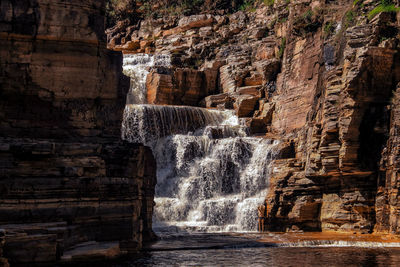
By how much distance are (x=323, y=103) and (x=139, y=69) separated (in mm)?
24920

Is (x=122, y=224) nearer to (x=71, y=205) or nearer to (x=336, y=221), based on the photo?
(x=71, y=205)

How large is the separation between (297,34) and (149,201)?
21.1 meters

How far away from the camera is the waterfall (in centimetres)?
4909

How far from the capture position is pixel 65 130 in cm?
1797

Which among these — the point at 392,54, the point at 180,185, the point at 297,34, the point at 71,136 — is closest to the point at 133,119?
the point at 180,185

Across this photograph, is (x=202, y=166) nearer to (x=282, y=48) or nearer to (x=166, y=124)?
(x=166, y=124)

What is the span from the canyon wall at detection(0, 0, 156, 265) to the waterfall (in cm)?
3013

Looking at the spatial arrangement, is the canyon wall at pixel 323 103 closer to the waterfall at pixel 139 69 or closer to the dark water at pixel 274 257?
the waterfall at pixel 139 69

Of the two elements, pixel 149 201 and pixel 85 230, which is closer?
pixel 85 230

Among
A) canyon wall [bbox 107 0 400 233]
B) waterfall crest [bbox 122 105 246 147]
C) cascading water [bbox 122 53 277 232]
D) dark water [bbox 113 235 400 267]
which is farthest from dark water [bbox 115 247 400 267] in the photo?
waterfall crest [bbox 122 105 246 147]

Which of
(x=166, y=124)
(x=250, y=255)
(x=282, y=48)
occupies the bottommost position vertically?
(x=250, y=255)

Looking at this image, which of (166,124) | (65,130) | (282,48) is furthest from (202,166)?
(65,130)

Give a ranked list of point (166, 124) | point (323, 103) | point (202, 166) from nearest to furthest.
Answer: point (323, 103), point (202, 166), point (166, 124)

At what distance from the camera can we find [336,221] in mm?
28797
